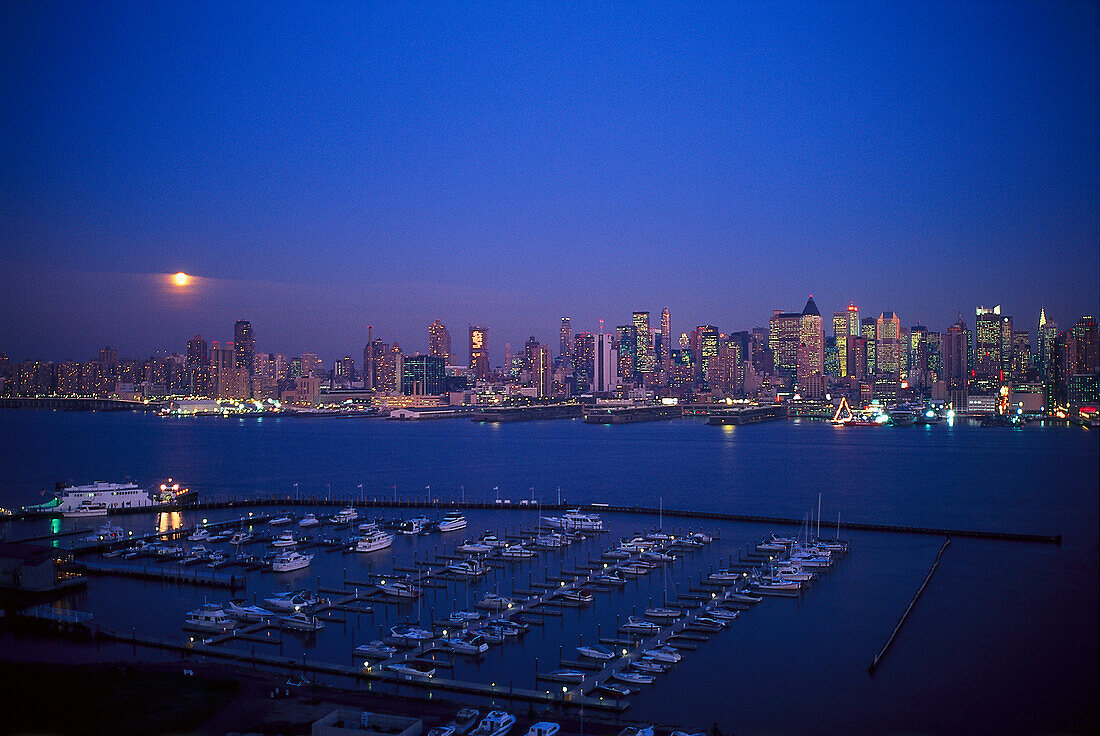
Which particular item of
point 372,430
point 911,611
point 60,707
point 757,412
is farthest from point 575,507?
point 757,412

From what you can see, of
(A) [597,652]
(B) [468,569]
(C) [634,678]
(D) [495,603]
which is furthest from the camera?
(B) [468,569]

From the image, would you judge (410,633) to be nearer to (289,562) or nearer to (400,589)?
(400,589)

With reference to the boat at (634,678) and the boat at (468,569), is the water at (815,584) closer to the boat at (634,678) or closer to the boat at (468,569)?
the boat at (634,678)

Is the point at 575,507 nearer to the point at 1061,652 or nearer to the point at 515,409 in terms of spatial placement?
the point at 1061,652

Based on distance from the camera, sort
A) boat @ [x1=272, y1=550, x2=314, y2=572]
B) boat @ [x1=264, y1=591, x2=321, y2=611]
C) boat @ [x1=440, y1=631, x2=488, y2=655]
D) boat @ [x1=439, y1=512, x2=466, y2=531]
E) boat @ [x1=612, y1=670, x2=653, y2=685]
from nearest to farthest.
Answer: boat @ [x1=612, y1=670, x2=653, y2=685] < boat @ [x1=440, y1=631, x2=488, y2=655] < boat @ [x1=264, y1=591, x2=321, y2=611] < boat @ [x1=272, y1=550, x2=314, y2=572] < boat @ [x1=439, y1=512, x2=466, y2=531]

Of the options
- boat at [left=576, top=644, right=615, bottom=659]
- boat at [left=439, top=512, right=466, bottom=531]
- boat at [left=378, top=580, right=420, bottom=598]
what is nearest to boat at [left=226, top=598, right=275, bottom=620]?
boat at [left=378, top=580, right=420, bottom=598]

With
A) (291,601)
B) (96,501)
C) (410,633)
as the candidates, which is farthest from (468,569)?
(96,501)

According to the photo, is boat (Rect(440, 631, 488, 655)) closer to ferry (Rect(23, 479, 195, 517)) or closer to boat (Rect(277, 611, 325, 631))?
boat (Rect(277, 611, 325, 631))
